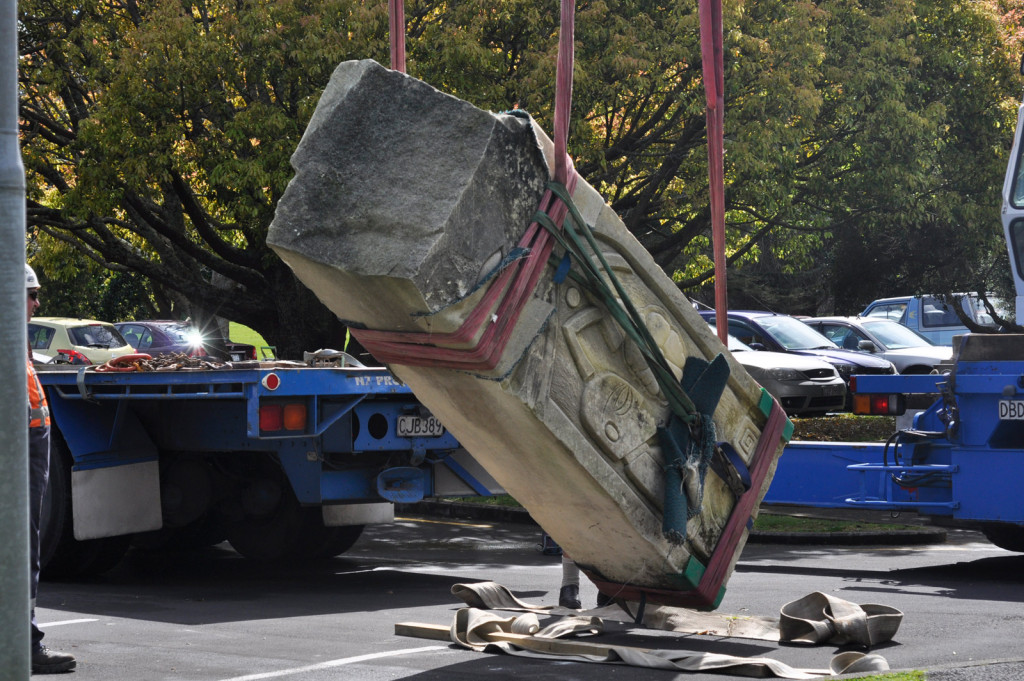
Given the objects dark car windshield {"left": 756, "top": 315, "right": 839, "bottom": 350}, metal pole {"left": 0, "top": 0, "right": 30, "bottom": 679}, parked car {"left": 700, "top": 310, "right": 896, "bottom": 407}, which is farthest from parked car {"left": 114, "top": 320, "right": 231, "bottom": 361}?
metal pole {"left": 0, "top": 0, "right": 30, "bottom": 679}

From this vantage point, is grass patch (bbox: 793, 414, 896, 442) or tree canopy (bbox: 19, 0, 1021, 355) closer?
tree canopy (bbox: 19, 0, 1021, 355)

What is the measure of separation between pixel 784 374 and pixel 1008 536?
29.1ft

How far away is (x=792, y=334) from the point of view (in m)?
21.6

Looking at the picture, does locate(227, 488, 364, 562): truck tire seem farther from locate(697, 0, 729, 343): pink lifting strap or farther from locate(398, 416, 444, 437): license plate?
locate(697, 0, 729, 343): pink lifting strap

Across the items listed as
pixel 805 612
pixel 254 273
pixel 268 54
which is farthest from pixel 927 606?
pixel 254 273

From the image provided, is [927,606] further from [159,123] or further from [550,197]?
[159,123]

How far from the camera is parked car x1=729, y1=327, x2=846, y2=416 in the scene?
751 inches

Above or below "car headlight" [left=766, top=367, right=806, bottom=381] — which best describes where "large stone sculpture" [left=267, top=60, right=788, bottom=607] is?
above

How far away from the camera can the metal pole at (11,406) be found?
407cm

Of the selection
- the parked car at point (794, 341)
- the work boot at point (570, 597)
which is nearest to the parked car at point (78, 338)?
the parked car at point (794, 341)

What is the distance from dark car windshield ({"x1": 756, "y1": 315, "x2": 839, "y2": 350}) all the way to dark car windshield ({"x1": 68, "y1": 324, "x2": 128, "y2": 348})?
12.5 metres

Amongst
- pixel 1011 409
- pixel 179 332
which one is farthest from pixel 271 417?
pixel 179 332

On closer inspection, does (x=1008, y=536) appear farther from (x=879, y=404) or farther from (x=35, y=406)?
(x=35, y=406)

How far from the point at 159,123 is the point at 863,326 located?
13.3 m
